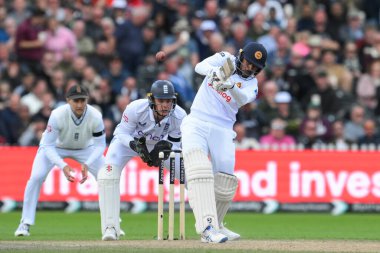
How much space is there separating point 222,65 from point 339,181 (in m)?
8.58

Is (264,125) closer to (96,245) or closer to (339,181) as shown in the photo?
(339,181)

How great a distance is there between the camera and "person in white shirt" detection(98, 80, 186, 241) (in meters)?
14.4

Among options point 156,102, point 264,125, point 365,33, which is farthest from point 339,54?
point 156,102

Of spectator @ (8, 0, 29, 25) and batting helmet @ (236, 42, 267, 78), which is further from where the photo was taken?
spectator @ (8, 0, 29, 25)

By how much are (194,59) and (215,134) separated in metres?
9.97

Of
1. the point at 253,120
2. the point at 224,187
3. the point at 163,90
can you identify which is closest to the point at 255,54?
the point at 163,90

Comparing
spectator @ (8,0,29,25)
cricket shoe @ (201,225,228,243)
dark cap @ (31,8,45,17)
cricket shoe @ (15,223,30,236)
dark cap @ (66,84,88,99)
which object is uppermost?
spectator @ (8,0,29,25)

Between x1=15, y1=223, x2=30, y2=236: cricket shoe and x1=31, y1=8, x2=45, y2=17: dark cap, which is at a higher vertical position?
x1=31, y1=8, x2=45, y2=17: dark cap

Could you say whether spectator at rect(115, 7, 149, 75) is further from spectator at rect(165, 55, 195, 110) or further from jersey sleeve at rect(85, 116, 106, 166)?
jersey sleeve at rect(85, 116, 106, 166)

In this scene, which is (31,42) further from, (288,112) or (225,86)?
(225,86)

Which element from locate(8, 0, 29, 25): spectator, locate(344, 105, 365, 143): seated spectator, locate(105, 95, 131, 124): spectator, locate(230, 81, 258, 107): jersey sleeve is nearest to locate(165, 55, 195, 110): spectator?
locate(105, 95, 131, 124): spectator

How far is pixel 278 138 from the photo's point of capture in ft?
72.0

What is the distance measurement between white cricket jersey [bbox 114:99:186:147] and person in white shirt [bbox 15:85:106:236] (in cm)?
120

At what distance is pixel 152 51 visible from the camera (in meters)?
24.6
